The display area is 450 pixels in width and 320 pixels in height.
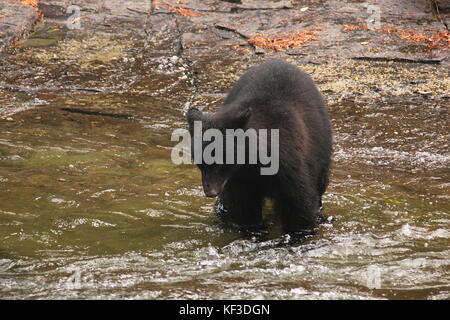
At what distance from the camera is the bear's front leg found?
564 centimetres

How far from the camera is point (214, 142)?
16.6 feet

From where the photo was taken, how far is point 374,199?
21.9ft

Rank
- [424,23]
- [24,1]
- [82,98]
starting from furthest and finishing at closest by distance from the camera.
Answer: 1. [24,1]
2. [424,23]
3. [82,98]

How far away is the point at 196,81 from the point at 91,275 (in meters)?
5.84

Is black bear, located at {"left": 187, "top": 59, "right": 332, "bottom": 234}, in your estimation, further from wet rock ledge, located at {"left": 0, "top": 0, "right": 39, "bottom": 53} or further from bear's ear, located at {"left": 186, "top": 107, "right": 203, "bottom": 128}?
wet rock ledge, located at {"left": 0, "top": 0, "right": 39, "bottom": 53}

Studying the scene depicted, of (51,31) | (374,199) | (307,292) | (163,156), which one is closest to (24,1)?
(51,31)

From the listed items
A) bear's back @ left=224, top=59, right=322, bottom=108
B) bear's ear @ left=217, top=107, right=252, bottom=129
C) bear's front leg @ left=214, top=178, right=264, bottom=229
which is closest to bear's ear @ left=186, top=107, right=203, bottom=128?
bear's ear @ left=217, top=107, right=252, bottom=129

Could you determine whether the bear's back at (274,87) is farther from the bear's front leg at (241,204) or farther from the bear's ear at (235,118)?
the bear's front leg at (241,204)

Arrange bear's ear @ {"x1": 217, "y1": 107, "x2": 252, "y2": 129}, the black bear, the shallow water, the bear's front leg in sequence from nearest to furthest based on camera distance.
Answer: the shallow water
bear's ear @ {"x1": 217, "y1": 107, "x2": 252, "y2": 129}
the black bear
the bear's front leg

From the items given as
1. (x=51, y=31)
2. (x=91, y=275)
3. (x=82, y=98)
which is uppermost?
(x=51, y=31)

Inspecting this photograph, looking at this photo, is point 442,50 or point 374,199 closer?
point 374,199

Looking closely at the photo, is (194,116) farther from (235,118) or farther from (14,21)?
(14,21)
